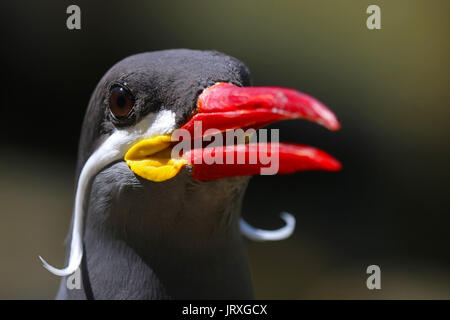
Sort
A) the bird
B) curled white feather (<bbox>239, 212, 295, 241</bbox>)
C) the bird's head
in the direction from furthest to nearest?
1. curled white feather (<bbox>239, 212, 295, 241</bbox>)
2. the bird
3. the bird's head

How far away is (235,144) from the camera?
2.27m

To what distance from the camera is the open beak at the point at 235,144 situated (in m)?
2.04

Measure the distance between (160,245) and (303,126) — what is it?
3771 millimetres

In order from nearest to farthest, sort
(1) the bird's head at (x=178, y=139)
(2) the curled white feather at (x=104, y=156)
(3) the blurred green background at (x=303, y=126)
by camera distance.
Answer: (1) the bird's head at (x=178, y=139) → (2) the curled white feather at (x=104, y=156) → (3) the blurred green background at (x=303, y=126)

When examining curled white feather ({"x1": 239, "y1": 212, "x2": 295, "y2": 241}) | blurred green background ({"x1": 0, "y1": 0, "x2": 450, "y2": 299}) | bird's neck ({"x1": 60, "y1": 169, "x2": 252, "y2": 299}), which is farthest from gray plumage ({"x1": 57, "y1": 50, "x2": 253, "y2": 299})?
blurred green background ({"x1": 0, "y1": 0, "x2": 450, "y2": 299})

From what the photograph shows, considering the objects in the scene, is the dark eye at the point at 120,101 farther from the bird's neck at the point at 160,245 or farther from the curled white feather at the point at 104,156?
the bird's neck at the point at 160,245

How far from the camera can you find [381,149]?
617cm

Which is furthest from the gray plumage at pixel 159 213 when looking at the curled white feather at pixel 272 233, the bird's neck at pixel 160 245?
the curled white feather at pixel 272 233

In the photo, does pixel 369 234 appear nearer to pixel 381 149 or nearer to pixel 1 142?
pixel 381 149

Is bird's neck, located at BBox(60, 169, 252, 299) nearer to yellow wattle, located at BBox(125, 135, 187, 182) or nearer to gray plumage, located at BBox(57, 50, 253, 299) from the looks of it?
gray plumage, located at BBox(57, 50, 253, 299)

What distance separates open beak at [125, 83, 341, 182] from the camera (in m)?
2.04

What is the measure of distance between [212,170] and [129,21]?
383 cm

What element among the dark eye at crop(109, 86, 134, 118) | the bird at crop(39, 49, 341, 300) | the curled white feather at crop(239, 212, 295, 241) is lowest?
the curled white feather at crop(239, 212, 295, 241)

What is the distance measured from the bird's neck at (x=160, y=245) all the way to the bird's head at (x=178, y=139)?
0.01m
